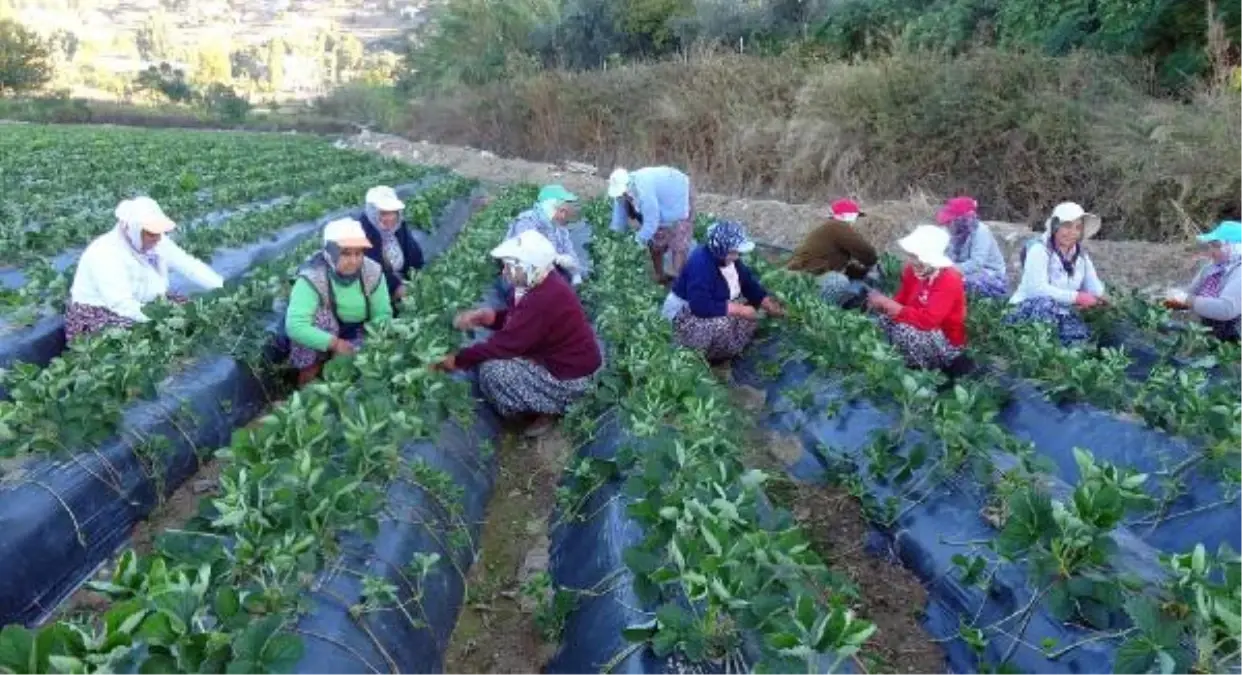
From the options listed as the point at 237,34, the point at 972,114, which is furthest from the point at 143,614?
the point at 237,34

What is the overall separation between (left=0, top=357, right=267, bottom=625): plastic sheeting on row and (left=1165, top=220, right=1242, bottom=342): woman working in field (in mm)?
6181

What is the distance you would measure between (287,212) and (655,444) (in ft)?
30.5

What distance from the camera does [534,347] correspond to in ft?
18.3

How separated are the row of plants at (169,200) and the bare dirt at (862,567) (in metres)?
6.93

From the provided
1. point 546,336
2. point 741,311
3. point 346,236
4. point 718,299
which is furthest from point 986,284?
point 346,236

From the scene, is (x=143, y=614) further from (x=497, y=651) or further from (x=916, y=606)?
(x=916, y=606)

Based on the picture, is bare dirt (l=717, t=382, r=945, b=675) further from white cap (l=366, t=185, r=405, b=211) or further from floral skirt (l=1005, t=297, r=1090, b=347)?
white cap (l=366, t=185, r=405, b=211)

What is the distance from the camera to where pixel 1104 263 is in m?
9.99

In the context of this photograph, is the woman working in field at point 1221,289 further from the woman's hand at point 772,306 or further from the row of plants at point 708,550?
the row of plants at point 708,550

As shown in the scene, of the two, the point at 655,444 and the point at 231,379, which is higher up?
the point at 655,444

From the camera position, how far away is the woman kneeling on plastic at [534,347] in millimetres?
5418

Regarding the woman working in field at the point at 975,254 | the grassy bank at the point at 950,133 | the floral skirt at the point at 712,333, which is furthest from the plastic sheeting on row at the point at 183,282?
the grassy bank at the point at 950,133

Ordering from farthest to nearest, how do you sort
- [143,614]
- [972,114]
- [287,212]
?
1. [972,114]
2. [287,212]
3. [143,614]

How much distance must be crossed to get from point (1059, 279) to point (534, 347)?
361 cm
